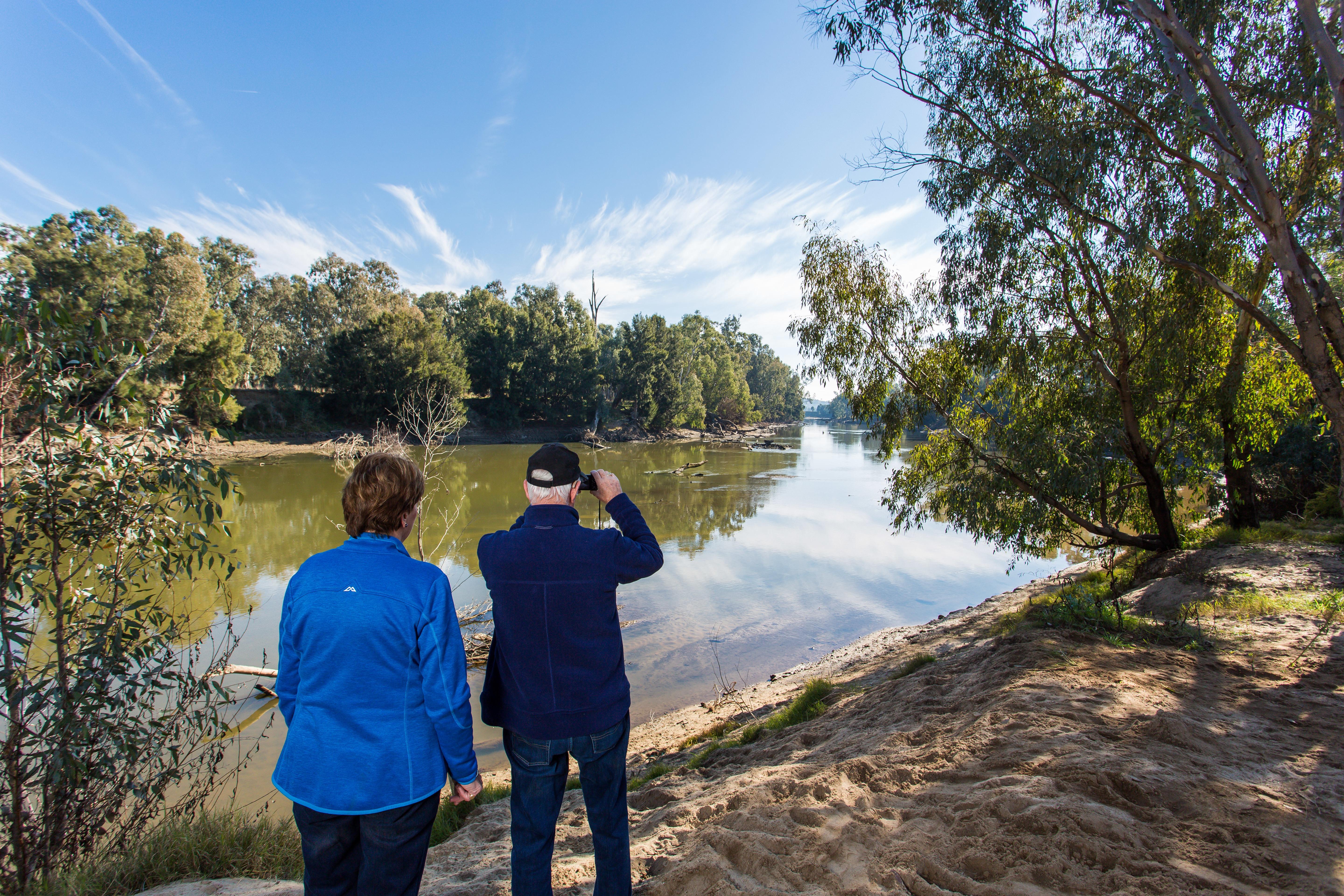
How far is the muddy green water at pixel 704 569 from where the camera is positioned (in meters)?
7.29

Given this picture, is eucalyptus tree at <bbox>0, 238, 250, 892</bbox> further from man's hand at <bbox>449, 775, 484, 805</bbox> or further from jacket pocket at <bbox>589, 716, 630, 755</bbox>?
jacket pocket at <bbox>589, 716, 630, 755</bbox>

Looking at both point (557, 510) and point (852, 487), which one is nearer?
point (557, 510)

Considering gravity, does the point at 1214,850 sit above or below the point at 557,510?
below

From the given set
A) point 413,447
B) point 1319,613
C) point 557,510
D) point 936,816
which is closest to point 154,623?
point 557,510

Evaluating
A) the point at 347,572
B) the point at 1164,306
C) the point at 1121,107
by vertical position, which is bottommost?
the point at 347,572

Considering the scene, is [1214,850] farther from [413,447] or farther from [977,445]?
[413,447]

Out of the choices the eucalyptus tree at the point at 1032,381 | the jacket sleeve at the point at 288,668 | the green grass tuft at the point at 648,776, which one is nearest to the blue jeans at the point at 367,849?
the jacket sleeve at the point at 288,668

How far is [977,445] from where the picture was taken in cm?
805

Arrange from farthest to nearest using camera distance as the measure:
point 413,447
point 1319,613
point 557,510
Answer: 1. point 413,447
2. point 1319,613
3. point 557,510

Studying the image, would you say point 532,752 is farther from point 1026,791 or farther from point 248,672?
point 248,672

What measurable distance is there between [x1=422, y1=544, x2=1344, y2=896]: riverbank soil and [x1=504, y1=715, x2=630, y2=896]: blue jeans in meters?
0.54

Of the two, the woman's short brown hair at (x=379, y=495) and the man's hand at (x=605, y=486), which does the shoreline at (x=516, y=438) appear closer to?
the man's hand at (x=605, y=486)

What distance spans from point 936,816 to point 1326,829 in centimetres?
132

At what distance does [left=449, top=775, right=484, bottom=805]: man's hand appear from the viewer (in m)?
1.63
